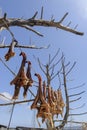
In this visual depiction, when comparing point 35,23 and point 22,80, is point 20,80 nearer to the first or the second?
point 22,80

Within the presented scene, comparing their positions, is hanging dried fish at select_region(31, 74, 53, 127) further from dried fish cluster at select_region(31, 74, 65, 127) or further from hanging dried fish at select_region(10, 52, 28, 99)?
hanging dried fish at select_region(10, 52, 28, 99)

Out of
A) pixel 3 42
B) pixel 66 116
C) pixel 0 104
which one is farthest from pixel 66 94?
pixel 0 104

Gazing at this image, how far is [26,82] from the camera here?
2.61 metres

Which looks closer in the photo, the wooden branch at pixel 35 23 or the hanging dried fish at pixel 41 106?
the hanging dried fish at pixel 41 106

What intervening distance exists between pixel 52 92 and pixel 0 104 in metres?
0.63

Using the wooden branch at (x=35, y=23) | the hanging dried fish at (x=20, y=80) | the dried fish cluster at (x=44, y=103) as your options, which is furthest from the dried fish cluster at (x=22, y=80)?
the wooden branch at (x=35, y=23)

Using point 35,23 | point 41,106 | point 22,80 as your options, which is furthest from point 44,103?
point 35,23

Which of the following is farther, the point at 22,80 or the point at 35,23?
the point at 35,23

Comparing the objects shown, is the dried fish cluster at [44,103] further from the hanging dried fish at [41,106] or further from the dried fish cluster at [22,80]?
the dried fish cluster at [22,80]

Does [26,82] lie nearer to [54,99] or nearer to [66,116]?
[54,99]

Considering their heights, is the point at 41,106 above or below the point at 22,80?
below

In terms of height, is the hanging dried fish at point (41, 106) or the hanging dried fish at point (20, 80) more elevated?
the hanging dried fish at point (20, 80)

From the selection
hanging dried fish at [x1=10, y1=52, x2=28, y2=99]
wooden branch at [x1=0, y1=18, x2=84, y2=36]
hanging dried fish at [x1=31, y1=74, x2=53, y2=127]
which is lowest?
hanging dried fish at [x1=31, y1=74, x2=53, y2=127]

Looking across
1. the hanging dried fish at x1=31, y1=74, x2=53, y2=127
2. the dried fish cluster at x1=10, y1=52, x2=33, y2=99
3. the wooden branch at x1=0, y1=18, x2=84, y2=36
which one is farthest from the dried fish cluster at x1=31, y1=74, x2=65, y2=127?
the wooden branch at x1=0, y1=18, x2=84, y2=36
